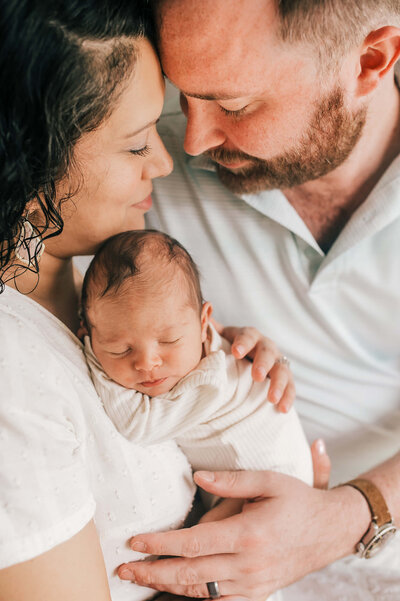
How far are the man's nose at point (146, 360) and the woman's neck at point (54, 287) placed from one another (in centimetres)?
22

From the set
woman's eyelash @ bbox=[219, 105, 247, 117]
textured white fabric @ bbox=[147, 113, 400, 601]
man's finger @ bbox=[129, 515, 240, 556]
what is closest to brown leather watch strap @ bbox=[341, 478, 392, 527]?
textured white fabric @ bbox=[147, 113, 400, 601]

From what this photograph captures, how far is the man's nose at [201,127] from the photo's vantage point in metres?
1.31

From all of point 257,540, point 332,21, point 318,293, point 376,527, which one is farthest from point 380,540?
point 332,21

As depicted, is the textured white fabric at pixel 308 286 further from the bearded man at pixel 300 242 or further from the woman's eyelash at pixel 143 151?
the woman's eyelash at pixel 143 151

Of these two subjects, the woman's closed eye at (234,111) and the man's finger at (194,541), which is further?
the woman's closed eye at (234,111)

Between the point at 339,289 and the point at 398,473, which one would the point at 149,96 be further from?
the point at 398,473

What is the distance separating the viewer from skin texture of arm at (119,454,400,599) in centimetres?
121

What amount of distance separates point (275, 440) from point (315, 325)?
1.57 ft

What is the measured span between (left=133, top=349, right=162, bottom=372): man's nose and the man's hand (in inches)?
11.2

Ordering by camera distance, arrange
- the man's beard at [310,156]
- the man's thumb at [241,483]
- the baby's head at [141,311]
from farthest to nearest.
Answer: the man's beard at [310,156] → the man's thumb at [241,483] → the baby's head at [141,311]

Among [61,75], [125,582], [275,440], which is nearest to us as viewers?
[61,75]

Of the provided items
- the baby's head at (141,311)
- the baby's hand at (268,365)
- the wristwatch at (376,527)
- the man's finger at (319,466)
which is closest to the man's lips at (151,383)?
the baby's head at (141,311)

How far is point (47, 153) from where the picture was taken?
0.97 m

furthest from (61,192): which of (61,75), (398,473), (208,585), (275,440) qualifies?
(398,473)
